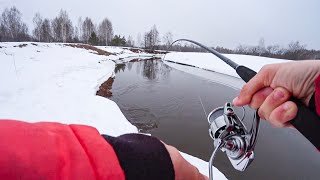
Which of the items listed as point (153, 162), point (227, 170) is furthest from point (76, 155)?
point (227, 170)

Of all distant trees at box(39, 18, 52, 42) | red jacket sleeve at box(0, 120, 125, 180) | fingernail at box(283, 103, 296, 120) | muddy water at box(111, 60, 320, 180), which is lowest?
muddy water at box(111, 60, 320, 180)

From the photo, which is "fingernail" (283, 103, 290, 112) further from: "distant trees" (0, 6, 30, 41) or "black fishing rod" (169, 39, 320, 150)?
"distant trees" (0, 6, 30, 41)

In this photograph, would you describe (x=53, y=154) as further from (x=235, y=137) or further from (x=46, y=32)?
(x=46, y=32)

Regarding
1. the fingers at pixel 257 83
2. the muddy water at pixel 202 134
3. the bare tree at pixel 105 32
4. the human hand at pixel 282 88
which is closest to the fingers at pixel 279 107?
the human hand at pixel 282 88

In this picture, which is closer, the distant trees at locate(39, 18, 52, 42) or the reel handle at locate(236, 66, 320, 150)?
the reel handle at locate(236, 66, 320, 150)

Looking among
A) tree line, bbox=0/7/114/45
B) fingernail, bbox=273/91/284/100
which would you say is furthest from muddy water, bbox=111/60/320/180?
tree line, bbox=0/7/114/45

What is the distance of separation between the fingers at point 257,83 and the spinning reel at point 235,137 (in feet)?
0.29

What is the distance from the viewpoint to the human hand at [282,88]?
113 centimetres

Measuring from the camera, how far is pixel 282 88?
3.93 feet

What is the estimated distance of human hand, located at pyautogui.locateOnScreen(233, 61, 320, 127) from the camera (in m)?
1.13

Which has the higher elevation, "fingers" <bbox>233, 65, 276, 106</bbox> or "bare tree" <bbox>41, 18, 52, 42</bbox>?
"bare tree" <bbox>41, 18, 52, 42</bbox>

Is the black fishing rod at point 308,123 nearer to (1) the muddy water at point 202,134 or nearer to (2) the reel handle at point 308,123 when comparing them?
(2) the reel handle at point 308,123

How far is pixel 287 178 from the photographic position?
4660 millimetres

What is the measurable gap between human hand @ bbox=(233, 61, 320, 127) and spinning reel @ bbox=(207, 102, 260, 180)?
0.10m
